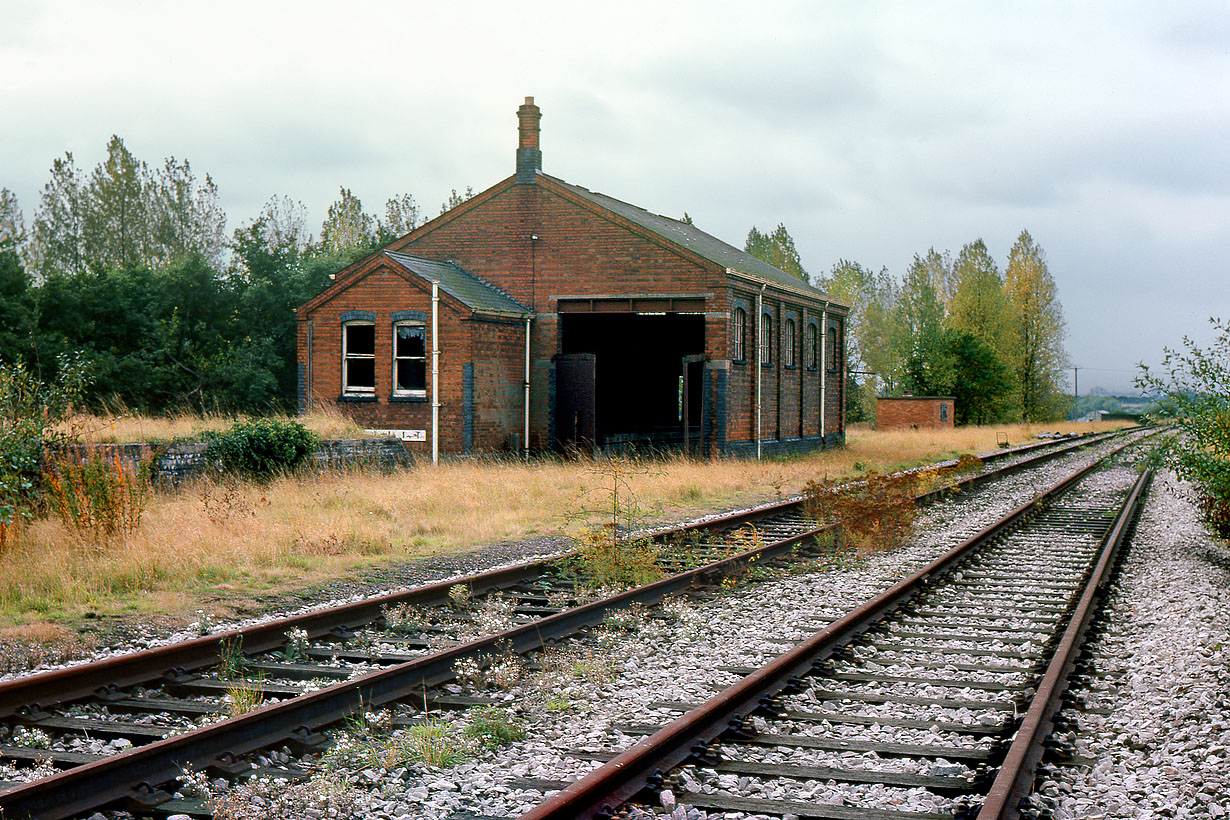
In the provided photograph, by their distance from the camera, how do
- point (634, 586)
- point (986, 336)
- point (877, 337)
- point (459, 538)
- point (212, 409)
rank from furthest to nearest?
1. point (877, 337)
2. point (986, 336)
3. point (212, 409)
4. point (459, 538)
5. point (634, 586)

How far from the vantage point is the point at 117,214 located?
51750 millimetres

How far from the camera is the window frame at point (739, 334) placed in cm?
2553

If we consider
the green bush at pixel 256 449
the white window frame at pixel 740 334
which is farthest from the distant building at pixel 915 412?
the green bush at pixel 256 449

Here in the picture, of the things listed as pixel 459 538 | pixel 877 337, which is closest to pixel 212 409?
pixel 459 538

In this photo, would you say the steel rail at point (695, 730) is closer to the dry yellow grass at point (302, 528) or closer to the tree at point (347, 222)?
the dry yellow grass at point (302, 528)

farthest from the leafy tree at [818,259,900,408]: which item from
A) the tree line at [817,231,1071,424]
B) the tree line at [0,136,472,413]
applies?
the tree line at [0,136,472,413]

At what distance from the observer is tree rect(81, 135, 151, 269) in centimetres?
5150

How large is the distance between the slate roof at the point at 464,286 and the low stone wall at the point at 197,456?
4087 millimetres

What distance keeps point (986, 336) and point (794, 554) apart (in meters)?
57.7

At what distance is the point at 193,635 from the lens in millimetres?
7656

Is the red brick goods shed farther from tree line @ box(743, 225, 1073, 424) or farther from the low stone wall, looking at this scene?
tree line @ box(743, 225, 1073, 424)

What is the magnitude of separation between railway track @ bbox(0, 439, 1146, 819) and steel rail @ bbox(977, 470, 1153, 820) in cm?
318

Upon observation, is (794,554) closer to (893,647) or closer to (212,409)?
(893,647)

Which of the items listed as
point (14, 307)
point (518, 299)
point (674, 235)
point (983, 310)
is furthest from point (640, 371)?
point (983, 310)
